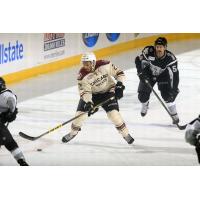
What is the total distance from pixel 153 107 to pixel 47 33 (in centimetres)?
104

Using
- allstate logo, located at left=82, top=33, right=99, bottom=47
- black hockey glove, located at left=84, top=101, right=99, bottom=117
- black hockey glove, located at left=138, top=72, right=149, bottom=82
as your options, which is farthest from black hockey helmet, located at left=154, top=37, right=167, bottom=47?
black hockey glove, located at left=84, top=101, right=99, bottom=117

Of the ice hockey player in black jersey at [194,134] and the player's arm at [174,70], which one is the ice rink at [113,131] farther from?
the ice hockey player in black jersey at [194,134]

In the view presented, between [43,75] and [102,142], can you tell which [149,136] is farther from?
[43,75]

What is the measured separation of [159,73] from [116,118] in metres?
0.53

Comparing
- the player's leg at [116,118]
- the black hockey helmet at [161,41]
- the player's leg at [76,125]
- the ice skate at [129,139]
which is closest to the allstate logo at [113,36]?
the black hockey helmet at [161,41]

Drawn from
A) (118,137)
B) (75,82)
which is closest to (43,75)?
(75,82)

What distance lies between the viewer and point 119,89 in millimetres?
7355

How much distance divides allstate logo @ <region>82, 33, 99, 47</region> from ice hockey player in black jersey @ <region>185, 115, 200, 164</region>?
1007 millimetres

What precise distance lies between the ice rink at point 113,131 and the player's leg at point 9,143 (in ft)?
0.13

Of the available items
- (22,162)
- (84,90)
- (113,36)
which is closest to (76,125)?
(84,90)

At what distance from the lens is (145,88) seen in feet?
24.4

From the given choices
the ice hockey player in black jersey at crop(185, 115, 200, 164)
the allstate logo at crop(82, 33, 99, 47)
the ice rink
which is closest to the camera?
the ice hockey player in black jersey at crop(185, 115, 200, 164)

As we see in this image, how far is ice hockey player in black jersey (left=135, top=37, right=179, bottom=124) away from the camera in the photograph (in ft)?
24.3

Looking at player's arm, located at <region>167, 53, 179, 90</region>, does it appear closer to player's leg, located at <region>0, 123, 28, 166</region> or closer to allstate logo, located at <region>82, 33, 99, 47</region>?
allstate logo, located at <region>82, 33, 99, 47</region>
